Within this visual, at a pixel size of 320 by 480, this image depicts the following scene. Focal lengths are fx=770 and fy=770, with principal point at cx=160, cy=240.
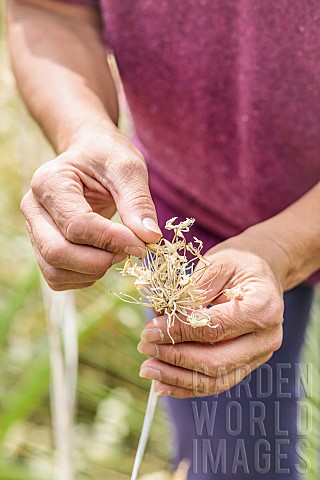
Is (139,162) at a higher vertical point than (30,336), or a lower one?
higher

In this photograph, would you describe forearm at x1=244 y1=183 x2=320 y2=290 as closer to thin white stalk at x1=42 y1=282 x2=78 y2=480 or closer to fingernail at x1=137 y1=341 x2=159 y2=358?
fingernail at x1=137 y1=341 x2=159 y2=358

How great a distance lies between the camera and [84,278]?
0.73 meters

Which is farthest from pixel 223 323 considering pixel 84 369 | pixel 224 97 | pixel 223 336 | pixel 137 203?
pixel 84 369

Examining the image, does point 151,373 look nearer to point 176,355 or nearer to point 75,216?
point 176,355

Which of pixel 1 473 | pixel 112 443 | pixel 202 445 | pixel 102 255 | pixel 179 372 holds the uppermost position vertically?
pixel 102 255

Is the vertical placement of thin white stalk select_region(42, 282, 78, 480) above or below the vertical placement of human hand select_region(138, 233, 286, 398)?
below

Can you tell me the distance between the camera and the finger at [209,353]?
703 mm

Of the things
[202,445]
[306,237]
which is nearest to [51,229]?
[306,237]

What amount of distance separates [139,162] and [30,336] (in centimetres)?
112

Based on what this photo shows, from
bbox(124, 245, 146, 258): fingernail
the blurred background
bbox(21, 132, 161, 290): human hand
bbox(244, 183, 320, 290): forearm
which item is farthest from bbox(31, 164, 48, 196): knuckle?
the blurred background

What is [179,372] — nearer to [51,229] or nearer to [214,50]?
[51,229]

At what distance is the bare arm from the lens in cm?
68

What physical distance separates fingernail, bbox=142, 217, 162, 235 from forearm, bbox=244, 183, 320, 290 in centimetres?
13

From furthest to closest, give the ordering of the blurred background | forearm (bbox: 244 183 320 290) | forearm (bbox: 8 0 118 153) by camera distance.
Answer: the blurred background → forearm (bbox: 8 0 118 153) → forearm (bbox: 244 183 320 290)
